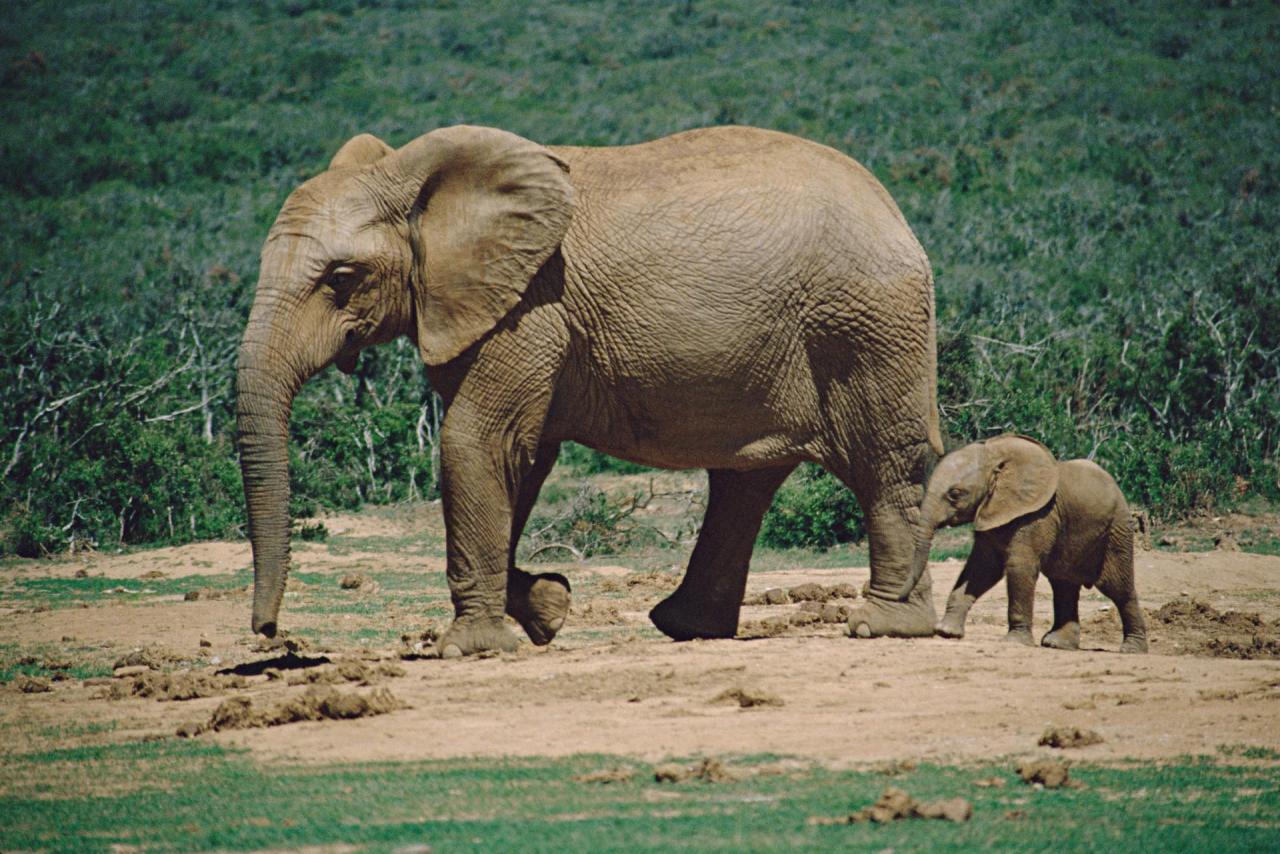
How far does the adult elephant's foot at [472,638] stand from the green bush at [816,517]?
6.51m

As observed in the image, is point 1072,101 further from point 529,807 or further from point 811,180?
point 529,807

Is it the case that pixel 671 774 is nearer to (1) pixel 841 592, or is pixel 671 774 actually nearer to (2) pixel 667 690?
(2) pixel 667 690

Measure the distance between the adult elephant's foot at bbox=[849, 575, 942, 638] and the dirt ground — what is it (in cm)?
23

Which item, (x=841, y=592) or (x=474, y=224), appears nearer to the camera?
(x=474, y=224)

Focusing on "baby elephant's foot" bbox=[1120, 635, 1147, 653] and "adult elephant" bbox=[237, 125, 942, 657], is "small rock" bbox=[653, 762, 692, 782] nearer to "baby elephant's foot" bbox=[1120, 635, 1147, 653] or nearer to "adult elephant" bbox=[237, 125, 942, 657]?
"adult elephant" bbox=[237, 125, 942, 657]

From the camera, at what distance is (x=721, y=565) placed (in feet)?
34.2

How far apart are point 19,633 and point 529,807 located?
6.23m

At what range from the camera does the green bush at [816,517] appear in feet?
52.0

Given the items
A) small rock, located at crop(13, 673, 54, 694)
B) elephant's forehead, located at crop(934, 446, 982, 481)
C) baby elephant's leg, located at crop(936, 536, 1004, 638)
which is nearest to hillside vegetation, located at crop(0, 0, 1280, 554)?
baby elephant's leg, located at crop(936, 536, 1004, 638)

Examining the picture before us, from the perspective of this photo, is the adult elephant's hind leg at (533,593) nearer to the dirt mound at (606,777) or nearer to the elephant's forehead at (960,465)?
the elephant's forehead at (960,465)

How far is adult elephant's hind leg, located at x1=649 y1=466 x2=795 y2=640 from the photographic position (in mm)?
10453

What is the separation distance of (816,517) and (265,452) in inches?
306

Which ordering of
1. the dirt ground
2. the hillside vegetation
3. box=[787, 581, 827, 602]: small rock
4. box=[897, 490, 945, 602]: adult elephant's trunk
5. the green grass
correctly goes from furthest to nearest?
the hillside vegetation
box=[787, 581, 827, 602]: small rock
box=[897, 490, 945, 602]: adult elephant's trunk
the dirt ground
the green grass

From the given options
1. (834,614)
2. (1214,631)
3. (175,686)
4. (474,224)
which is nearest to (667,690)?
(175,686)
